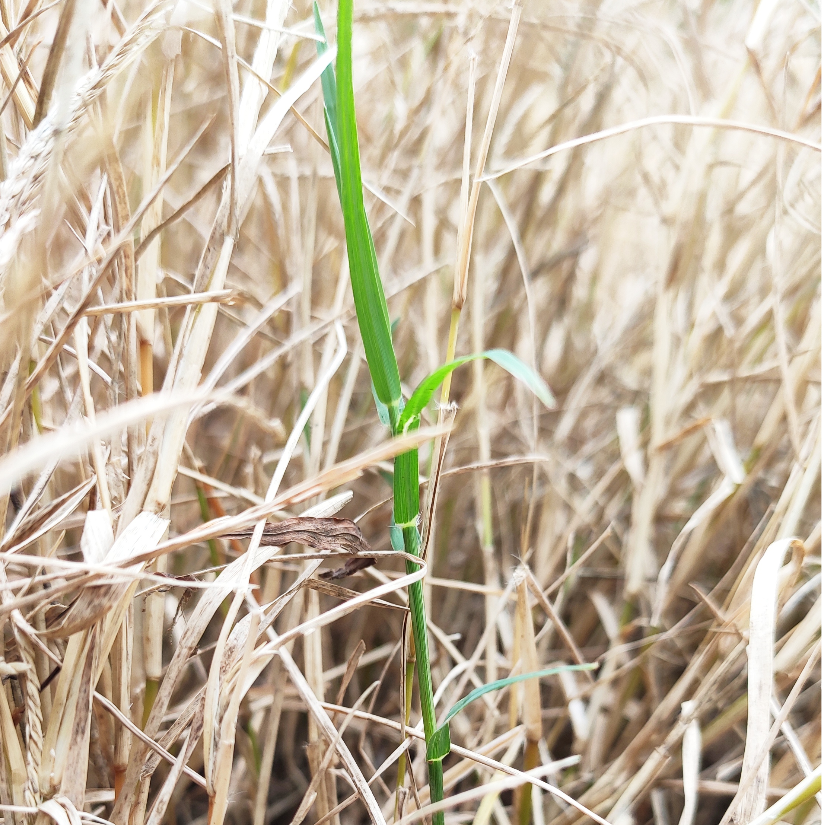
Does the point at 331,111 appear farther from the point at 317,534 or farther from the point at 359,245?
the point at 317,534

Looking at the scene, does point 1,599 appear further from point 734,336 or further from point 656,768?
point 734,336

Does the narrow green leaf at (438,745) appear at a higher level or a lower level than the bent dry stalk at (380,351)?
lower

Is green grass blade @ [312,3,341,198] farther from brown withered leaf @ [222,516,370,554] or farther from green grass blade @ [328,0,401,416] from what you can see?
brown withered leaf @ [222,516,370,554]

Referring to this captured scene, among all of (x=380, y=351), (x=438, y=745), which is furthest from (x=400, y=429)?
(x=438, y=745)

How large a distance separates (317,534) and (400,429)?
0.06 metres

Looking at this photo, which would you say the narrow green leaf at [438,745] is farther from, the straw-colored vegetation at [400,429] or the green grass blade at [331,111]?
the green grass blade at [331,111]

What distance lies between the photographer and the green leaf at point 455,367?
0.64 feet

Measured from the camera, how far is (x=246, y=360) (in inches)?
26.6

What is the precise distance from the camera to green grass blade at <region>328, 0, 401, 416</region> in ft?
0.71

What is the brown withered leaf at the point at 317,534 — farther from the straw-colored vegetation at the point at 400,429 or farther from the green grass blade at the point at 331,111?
the green grass blade at the point at 331,111

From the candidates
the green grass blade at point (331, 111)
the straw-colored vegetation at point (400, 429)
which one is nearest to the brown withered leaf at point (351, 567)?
the straw-colored vegetation at point (400, 429)

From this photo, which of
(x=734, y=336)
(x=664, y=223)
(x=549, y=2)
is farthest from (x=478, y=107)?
(x=734, y=336)

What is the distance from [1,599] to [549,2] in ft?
2.01

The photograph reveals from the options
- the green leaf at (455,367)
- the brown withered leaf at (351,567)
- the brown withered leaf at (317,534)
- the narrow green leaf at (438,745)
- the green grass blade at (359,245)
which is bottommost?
the narrow green leaf at (438,745)
